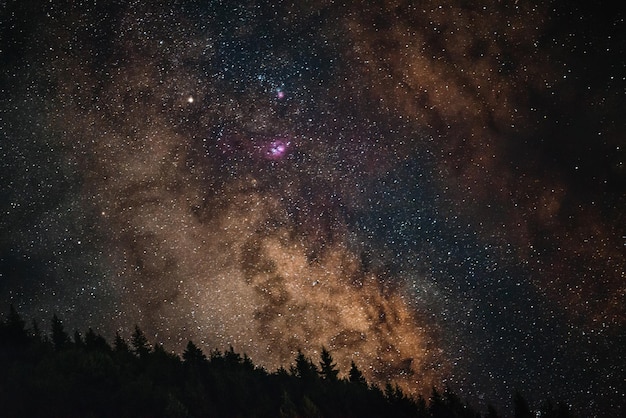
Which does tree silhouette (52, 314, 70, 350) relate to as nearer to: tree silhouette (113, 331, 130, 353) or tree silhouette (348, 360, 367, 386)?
tree silhouette (113, 331, 130, 353)

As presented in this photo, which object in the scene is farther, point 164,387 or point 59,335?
point 59,335

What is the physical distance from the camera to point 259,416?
33594 millimetres

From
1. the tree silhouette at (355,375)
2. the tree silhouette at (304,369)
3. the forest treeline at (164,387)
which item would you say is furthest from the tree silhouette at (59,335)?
the tree silhouette at (355,375)

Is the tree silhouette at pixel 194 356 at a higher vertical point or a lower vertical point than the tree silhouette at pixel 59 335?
lower

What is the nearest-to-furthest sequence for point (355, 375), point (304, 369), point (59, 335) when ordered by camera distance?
point (59, 335), point (304, 369), point (355, 375)

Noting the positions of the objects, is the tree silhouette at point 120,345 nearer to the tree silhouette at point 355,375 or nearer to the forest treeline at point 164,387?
the forest treeline at point 164,387

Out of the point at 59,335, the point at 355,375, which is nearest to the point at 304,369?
the point at 355,375

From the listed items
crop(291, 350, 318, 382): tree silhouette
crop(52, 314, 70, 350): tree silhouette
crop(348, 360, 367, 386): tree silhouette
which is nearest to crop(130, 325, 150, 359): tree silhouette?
crop(52, 314, 70, 350): tree silhouette

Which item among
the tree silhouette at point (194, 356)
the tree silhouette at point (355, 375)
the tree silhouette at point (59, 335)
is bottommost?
the tree silhouette at point (355, 375)

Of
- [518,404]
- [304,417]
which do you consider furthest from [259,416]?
[518,404]

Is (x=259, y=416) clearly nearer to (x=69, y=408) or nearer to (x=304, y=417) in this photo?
(x=304, y=417)

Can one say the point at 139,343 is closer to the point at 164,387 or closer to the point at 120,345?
the point at 120,345

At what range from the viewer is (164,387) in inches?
1350

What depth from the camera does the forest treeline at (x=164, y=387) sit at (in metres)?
27.7
